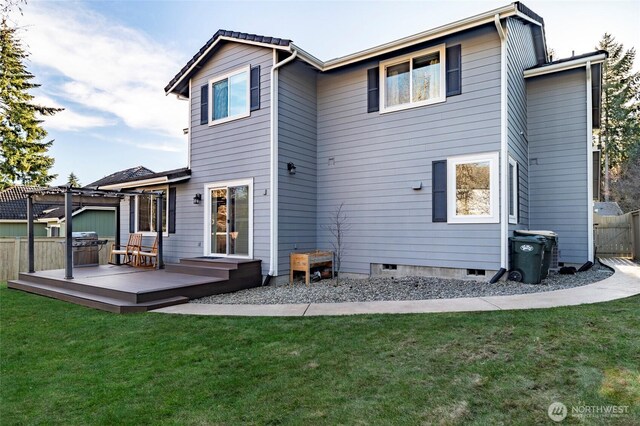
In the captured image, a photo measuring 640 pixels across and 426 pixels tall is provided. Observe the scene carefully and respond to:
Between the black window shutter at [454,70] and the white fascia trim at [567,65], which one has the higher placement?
the white fascia trim at [567,65]

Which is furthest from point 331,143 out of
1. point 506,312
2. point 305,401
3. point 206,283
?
point 305,401

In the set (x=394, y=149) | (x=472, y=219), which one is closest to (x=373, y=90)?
(x=394, y=149)

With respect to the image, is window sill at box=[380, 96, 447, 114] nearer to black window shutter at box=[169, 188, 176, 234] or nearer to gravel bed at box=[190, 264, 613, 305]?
gravel bed at box=[190, 264, 613, 305]

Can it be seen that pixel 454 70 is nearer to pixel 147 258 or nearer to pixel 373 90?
pixel 373 90

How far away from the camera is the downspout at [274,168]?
8320 mm

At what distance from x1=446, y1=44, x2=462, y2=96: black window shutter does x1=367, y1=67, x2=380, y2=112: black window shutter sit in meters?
1.65

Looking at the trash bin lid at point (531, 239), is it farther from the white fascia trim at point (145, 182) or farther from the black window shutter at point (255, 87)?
the white fascia trim at point (145, 182)

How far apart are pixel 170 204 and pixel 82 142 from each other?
19.1 m

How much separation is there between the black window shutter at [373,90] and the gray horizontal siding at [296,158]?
1.54 metres

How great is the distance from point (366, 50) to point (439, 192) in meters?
3.66

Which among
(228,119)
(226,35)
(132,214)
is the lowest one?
(132,214)

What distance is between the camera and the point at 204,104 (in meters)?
10.1

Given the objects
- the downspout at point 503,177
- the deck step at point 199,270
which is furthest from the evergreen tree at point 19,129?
the downspout at point 503,177

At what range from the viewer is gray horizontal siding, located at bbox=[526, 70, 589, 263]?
359 inches
